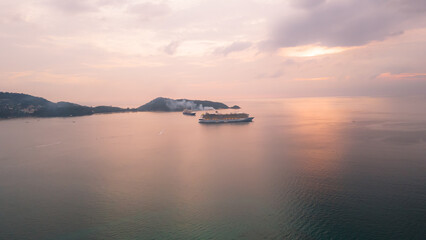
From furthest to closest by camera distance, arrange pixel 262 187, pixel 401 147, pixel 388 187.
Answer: pixel 401 147 < pixel 262 187 < pixel 388 187

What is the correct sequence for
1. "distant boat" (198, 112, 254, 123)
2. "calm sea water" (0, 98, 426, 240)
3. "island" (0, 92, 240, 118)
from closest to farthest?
"calm sea water" (0, 98, 426, 240), "distant boat" (198, 112, 254, 123), "island" (0, 92, 240, 118)

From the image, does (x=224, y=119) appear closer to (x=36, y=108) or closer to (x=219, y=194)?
(x=219, y=194)

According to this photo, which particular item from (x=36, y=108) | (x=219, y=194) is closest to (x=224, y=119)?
(x=219, y=194)

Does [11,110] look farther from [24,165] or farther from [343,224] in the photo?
[343,224]

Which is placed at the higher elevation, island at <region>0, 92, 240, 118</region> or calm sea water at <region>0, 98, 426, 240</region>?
island at <region>0, 92, 240, 118</region>

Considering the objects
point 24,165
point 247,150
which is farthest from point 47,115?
point 247,150

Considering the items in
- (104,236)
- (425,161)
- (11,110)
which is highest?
(11,110)

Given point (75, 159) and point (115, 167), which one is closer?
point (115, 167)

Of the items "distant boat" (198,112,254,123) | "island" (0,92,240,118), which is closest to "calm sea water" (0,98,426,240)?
"distant boat" (198,112,254,123)

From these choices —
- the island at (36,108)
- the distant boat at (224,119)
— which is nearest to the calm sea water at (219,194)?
the distant boat at (224,119)

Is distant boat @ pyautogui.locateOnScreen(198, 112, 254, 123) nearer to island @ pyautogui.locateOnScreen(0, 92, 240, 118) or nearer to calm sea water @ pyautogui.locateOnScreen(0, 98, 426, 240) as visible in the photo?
calm sea water @ pyautogui.locateOnScreen(0, 98, 426, 240)

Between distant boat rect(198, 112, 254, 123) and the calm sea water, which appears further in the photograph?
distant boat rect(198, 112, 254, 123)
